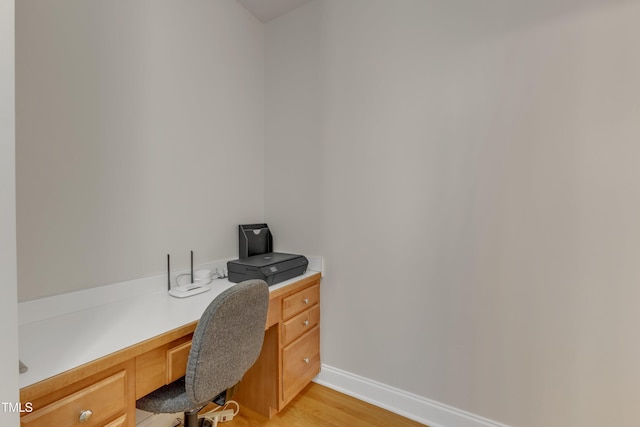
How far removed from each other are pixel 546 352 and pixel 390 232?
0.95 meters

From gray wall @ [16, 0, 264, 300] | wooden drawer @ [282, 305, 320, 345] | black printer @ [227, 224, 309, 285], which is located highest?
gray wall @ [16, 0, 264, 300]

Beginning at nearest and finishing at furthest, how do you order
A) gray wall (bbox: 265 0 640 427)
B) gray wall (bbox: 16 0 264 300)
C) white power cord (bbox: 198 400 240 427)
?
gray wall (bbox: 16 0 264 300)
gray wall (bbox: 265 0 640 427)
white power cord (bbox: 198 400 240 427)

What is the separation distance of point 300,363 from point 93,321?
1182 mm

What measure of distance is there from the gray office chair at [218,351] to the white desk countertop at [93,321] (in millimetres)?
174

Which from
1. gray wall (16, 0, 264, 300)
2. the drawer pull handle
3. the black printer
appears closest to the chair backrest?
the drawer pull handle

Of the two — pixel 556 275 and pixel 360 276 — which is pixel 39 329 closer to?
pixel 360 276

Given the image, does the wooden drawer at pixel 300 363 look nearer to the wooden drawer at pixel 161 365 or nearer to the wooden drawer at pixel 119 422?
the wooden drawer at pixel 161 365

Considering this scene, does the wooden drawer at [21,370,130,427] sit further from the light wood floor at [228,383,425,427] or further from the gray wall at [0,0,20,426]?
the light wood floor at [228,383,425,427]

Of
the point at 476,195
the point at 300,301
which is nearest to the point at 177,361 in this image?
the point at 300,301

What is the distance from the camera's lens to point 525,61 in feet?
4.63

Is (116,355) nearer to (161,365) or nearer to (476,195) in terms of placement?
(161,365)

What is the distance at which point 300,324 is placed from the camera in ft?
6.08

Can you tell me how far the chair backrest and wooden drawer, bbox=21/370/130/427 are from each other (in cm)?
20

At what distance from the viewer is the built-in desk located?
0.81 metres
